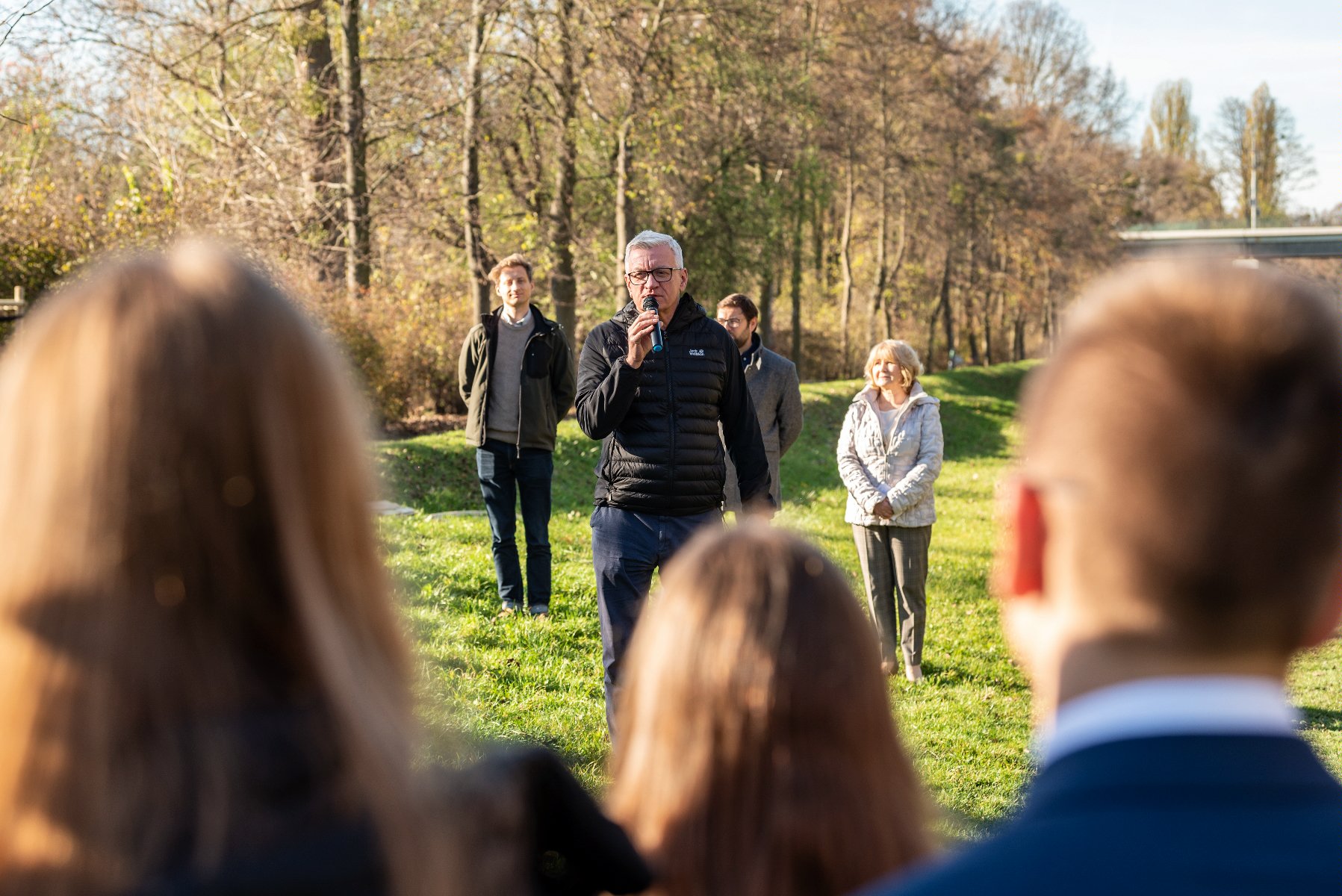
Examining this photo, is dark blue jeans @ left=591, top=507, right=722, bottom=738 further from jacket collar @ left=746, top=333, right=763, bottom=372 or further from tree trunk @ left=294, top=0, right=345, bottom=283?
tree trunk @ left=294, top=0, right=345, bottom=283

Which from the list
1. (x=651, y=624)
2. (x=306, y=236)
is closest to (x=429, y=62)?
(x=306, y=236)

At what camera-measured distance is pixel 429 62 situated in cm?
2034

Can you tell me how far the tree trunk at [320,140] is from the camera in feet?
64.6

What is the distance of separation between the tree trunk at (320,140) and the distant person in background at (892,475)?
13904mm

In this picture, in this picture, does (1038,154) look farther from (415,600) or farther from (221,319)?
(221,319)

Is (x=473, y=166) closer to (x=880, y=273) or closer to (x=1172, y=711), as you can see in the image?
(x=1172, y=711)

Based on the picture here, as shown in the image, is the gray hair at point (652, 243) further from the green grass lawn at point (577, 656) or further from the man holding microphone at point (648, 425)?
the green grass lawn at point (577, 656)

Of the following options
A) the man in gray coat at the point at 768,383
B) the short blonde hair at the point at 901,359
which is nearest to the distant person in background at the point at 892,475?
the short blonde hair at the point at 901,359

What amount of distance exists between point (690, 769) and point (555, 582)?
27.4 ft

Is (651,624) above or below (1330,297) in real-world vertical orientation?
below

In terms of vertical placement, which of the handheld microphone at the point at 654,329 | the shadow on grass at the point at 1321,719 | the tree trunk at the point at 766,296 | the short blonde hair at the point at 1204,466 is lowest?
the shadow on grass at the point at 1321,719

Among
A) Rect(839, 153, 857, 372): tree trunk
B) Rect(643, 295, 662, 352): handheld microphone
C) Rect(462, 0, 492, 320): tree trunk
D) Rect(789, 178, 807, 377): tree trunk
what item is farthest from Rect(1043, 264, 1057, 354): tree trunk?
Rect(643, 295, 662, 352): handheld microphone

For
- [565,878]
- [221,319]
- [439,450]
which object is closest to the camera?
[221,319]

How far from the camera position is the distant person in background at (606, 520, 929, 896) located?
1927 mm
